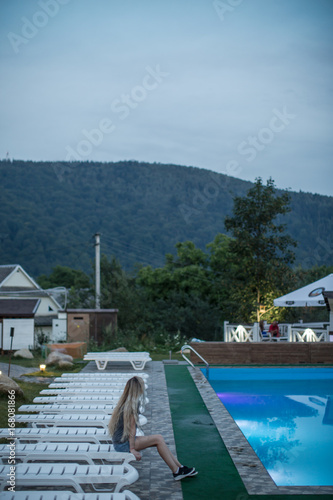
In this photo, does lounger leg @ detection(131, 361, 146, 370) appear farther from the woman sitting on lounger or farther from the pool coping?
the woman sitting on lounger

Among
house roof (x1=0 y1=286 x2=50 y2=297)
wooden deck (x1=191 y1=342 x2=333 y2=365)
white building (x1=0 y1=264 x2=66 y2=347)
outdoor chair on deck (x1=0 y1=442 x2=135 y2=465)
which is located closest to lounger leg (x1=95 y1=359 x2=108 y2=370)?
wooden deck (x1=191 y1=342 x2=333 y2=365)

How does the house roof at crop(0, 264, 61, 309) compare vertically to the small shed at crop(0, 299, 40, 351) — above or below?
above

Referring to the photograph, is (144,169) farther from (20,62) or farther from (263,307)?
(20,62)

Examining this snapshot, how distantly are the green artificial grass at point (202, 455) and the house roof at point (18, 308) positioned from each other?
334 inches

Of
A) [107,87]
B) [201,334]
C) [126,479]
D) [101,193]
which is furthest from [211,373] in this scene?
[101,193]

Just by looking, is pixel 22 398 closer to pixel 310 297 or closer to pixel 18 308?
pixel 18 308

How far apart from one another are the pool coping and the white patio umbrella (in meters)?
7.86

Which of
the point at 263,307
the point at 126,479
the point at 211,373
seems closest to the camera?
the point at 126,479

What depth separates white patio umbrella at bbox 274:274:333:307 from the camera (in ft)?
52.7

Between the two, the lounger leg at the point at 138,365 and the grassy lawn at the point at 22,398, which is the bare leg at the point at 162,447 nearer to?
the grassy lawn at the point at 22,398

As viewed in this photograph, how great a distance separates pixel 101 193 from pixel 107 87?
4488 centimetres

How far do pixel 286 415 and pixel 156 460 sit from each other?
185 inches

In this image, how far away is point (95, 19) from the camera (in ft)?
39.9

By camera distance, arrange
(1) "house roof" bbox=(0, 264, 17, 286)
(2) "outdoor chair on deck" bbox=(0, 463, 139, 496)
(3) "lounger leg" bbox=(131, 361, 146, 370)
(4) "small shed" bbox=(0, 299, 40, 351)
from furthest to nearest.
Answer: (1) "house roof" bbox=(0, 264, 17, 286), (4) "small shed" bbox=(0, 299, 40, 351), (3) "lounger leg" bbox=(131, 361, 146, 370), (2) "outdoor chair on deck" bbox=(0, 463, 139, 496)
